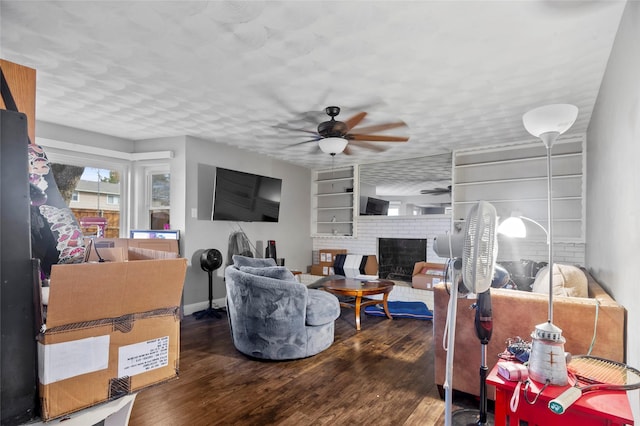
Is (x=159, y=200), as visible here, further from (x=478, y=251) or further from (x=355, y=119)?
(x=478, y=251)

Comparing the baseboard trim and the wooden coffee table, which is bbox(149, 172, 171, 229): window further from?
the wooden coffee table

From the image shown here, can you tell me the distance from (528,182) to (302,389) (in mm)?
3959

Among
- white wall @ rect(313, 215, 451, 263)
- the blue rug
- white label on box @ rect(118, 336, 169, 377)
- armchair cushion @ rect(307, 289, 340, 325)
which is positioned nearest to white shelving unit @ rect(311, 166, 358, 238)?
white wall @ rect(313, 215, 451, 263)

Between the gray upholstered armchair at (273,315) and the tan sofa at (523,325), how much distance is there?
1.10 m

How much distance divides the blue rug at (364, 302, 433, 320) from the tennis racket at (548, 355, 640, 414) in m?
2.95

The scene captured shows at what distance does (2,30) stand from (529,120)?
9.71ft

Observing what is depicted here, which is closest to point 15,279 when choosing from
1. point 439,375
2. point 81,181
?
point 439,375

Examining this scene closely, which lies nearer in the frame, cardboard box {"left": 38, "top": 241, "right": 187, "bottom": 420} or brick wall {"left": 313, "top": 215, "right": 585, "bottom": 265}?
cardboard box {"left": 38, "top": 241, "right": 187, "bottom": 420}

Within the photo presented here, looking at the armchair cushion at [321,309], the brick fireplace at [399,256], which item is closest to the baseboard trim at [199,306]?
the armchair cushion at [321,309]

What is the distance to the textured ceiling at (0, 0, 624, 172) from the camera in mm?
1854

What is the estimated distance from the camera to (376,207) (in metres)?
6.18

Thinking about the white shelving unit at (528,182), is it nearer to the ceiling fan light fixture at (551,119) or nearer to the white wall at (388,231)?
the white wall at (388,231)

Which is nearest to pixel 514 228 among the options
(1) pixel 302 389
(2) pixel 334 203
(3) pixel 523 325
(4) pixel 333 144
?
(3) pixel 523 325

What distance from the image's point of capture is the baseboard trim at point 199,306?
4.35 m
